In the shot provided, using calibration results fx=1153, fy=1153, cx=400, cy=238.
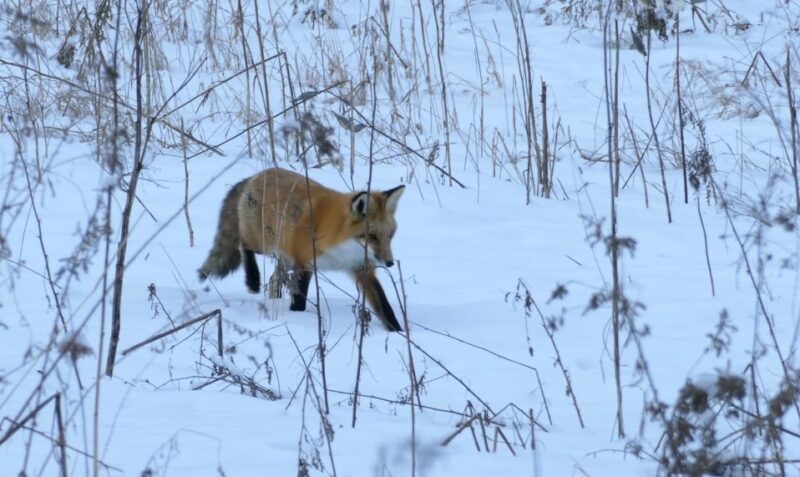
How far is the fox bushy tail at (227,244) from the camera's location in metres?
6.52

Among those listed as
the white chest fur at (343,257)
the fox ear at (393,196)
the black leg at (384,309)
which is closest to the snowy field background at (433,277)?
the black leg at (384,309)

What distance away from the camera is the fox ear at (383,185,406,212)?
607 cm

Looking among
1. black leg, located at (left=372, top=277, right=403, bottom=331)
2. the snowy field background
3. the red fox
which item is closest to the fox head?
the red fox

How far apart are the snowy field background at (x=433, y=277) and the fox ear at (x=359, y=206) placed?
1.62ft

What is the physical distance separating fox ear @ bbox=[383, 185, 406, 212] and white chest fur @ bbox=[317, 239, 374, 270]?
27cm

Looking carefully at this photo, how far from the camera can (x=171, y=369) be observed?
4336mm

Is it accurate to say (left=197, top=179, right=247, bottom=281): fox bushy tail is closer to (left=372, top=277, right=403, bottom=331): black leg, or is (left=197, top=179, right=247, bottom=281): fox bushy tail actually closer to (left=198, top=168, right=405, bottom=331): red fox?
(left=198, top=168, right=405, bottom=331): red fox

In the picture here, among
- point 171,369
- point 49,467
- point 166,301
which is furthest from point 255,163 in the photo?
point 49,467

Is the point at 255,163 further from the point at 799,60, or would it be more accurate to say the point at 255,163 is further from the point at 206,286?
the point at 799,60

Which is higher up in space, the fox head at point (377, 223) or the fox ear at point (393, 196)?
the fox ear at point (393, 196)

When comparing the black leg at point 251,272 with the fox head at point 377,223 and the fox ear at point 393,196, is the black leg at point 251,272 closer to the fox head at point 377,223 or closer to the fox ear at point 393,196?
the fox head at point 377,223

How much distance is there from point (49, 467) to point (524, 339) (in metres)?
2.69

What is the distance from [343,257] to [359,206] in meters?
0.38

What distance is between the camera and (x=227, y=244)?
21.7 ft
